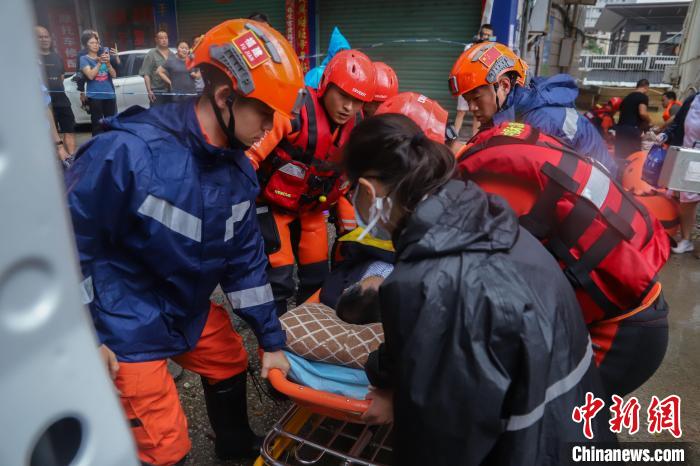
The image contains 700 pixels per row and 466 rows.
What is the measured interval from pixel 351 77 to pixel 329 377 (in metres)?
1.83

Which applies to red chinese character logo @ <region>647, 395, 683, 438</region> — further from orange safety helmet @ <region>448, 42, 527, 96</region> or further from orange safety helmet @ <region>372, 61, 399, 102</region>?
orange safety helmet @ <region>372, 61, 399, 102</region>

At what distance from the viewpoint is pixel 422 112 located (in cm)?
294

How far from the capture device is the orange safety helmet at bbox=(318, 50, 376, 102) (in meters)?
3.06

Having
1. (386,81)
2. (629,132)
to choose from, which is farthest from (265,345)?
(629,132)

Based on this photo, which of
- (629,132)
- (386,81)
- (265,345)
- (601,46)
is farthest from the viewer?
(601,46)

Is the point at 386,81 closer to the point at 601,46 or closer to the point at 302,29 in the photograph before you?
the point at 302,29

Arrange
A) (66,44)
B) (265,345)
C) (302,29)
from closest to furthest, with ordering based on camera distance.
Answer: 1. (265,345)
2. (302,29)
3. (66,44)

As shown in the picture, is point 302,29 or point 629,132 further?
point 302,29

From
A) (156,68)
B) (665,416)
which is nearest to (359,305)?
(665,416)

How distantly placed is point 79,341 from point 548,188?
152cm

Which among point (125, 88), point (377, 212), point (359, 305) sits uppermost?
point (377, 212)

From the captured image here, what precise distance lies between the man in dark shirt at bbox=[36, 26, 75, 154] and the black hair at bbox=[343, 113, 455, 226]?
22.5ft

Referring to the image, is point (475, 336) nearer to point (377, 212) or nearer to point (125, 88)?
point (377, 212)

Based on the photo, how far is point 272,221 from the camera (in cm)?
319
